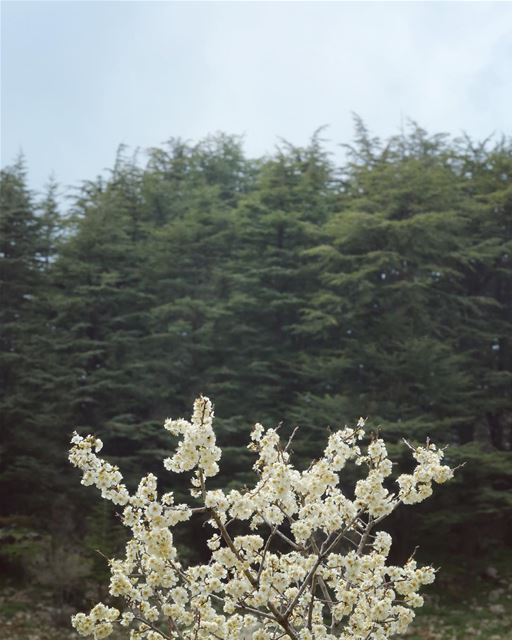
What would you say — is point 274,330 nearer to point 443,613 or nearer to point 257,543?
point 443,613

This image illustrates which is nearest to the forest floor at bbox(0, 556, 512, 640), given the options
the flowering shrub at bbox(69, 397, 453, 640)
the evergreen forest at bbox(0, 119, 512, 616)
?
the evergreen forest at bbox(0, 119, 512, 616)

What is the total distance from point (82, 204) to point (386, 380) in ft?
32.0

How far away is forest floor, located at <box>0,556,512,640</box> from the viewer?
11.9 metres

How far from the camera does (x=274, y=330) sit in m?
17.9

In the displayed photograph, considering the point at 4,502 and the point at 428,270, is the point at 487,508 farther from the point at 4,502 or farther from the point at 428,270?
the point at 4,502

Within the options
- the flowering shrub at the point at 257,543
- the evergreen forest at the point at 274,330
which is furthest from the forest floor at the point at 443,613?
the flowering shrub at the point at 257,543

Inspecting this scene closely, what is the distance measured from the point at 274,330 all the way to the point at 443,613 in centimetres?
727

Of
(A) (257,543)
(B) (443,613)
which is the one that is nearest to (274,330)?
(B) (443,613)

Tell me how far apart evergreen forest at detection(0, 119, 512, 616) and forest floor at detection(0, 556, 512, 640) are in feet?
2.88

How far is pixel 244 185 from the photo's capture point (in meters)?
22.1

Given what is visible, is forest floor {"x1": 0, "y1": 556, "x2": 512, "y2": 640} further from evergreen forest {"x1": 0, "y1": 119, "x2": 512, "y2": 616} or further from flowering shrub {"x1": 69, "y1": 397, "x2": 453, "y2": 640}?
flowering shrub {"x1": 69, "y1": 397, "x2": 453, "y2": 640}

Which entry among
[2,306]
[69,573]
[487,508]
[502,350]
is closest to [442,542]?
[487,508]

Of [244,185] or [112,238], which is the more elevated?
[244,185]

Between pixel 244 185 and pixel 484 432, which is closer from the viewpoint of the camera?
pixel 484 432
